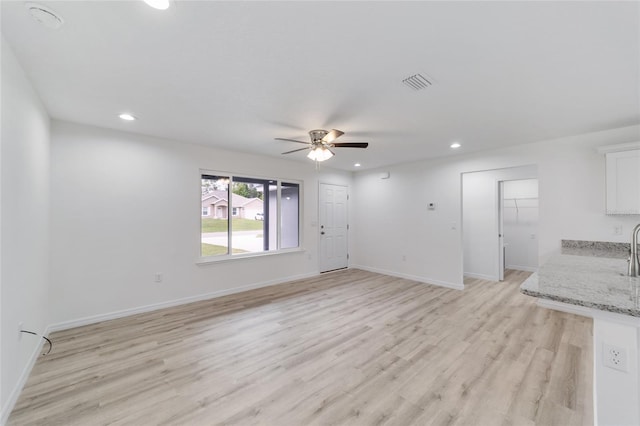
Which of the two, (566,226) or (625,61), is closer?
(625,61)

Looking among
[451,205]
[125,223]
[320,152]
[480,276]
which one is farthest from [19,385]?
[480,276]

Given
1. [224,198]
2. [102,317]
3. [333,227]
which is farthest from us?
[333,227]

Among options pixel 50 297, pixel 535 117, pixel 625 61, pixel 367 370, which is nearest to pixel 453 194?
pixel 535 117

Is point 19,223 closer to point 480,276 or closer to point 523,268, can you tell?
point 480,276

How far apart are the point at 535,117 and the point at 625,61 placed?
1110 millimetres

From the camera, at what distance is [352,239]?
21.6 feet

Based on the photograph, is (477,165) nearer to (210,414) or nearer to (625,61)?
(625,61)

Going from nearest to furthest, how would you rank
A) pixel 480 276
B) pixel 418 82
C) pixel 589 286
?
pixel 589 286, pixel 418 82, pixel 480 276

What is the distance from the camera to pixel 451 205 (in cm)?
486

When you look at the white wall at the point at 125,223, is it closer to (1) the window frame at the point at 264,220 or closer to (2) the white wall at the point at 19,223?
(1) the window frame at the point at 264,220

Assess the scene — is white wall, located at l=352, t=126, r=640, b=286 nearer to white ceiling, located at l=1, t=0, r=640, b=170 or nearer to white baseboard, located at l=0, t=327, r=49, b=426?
white ceiling, located at l=1, t=0, r=640, b=170

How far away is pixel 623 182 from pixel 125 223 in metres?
6.45

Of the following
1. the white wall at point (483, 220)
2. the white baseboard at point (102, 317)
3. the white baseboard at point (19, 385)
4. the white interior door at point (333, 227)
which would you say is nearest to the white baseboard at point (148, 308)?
the white baseboard at point (102, 317)

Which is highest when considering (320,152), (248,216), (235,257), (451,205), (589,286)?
(320,152)
